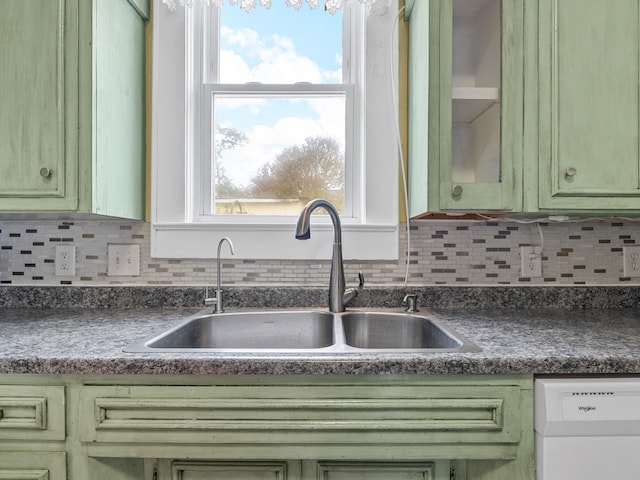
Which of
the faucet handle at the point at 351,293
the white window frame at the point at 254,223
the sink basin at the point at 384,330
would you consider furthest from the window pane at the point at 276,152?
the sink basin at the point at 384,330

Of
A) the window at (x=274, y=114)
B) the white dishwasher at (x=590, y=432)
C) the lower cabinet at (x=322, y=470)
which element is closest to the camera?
the white dishwasher at (x=590, y=432)

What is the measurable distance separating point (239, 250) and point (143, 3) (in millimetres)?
992

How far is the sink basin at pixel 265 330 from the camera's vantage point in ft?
4.68

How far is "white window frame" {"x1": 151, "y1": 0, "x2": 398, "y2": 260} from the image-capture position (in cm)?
161

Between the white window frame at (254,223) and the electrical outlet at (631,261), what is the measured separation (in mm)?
877

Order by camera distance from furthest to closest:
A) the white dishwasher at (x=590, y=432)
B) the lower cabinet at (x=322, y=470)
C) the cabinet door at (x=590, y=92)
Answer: the cabinet door at (x=590, y=92), the lower cabinet at (x=322, y=470), the white dishwasher at (x=590, y=432)

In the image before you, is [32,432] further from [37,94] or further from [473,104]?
[473,104]

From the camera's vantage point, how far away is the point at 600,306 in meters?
1.57

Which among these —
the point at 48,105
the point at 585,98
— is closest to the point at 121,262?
the point at 48,105

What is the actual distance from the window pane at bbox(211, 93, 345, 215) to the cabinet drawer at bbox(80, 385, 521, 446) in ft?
3.03

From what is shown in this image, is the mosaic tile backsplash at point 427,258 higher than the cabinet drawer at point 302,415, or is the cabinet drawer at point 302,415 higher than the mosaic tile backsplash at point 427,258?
the mosaic tile backsplash at point 427,258

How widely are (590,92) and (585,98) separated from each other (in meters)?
0.02

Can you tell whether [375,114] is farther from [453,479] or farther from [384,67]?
[453,479]

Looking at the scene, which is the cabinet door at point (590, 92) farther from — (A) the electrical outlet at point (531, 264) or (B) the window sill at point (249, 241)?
(B) the window sill at point (249, 241)
